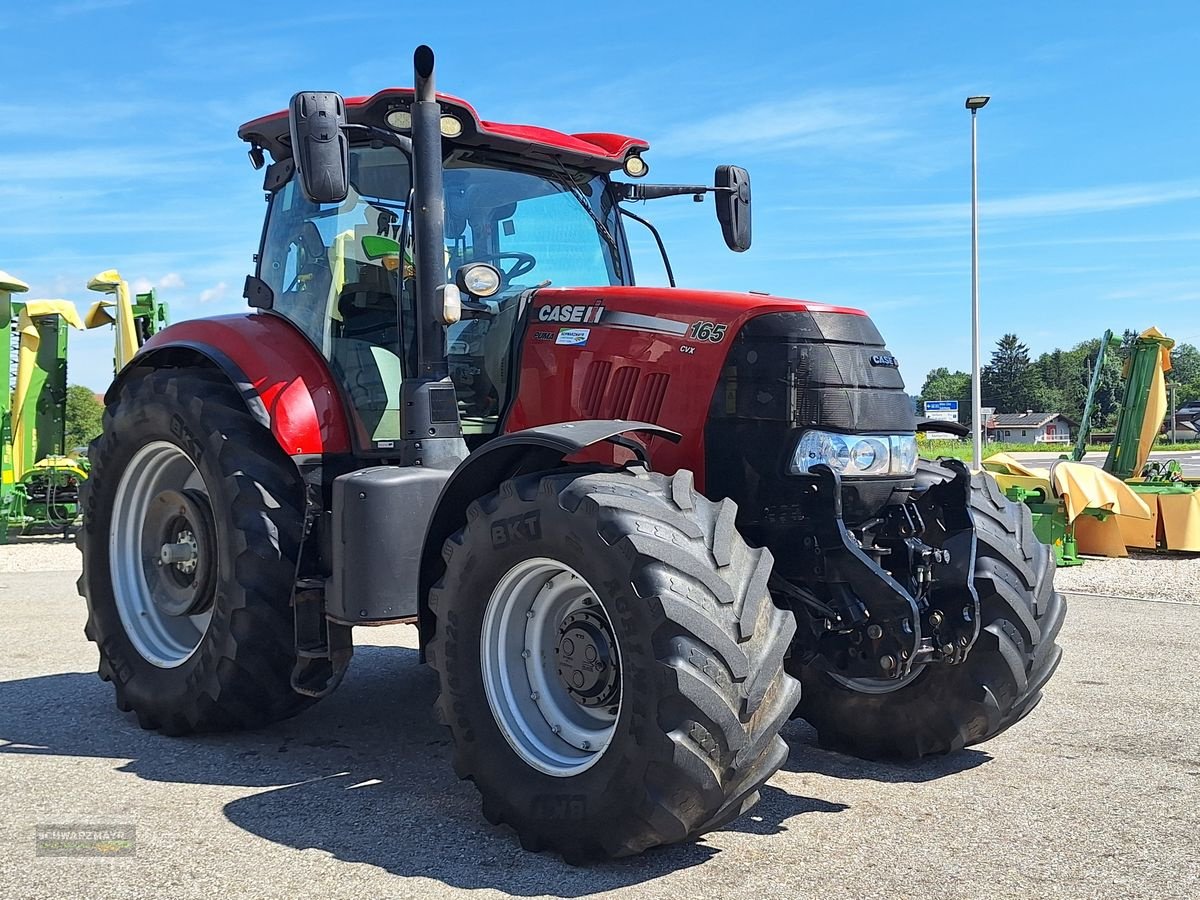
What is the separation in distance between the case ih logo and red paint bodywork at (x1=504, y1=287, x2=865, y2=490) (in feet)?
0.07

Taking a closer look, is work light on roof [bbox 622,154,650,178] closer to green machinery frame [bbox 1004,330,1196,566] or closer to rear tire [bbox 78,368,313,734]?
rear tire [bbox 78,368,313,734]

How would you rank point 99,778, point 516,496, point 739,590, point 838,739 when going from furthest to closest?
1. point 838,739
2. point 99,778
3. point 516,496
4. point 739,590

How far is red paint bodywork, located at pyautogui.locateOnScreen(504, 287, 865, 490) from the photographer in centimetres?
437

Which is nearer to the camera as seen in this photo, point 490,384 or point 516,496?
point 516,496

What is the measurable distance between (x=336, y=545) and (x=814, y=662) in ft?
6.27

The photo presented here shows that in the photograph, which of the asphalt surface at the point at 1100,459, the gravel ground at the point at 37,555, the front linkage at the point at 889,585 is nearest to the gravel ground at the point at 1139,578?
the front linkage at the point at 889,585

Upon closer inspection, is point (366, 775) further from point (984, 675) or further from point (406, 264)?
point (984, 675)

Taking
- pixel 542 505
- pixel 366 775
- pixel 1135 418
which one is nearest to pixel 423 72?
pixel 542 505

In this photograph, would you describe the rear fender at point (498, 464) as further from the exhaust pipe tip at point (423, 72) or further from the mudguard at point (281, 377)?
the exhaust pipe tip at point (423, 72)

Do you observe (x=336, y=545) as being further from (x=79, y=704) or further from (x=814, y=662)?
(x=79, y=704)

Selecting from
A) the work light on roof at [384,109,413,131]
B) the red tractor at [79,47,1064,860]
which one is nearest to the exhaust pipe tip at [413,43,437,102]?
the red tractor at [79,47,1064,860]

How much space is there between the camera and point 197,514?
5.37m

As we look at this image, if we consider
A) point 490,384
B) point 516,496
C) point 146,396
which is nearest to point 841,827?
point 516,496

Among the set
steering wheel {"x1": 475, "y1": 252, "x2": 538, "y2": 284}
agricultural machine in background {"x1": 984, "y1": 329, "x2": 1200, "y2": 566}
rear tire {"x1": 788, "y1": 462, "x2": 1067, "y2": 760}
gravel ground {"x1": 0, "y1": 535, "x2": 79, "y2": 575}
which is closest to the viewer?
rear tire {"x1": 788, "y1": 462, "x2": 1067, "y2": 760}
